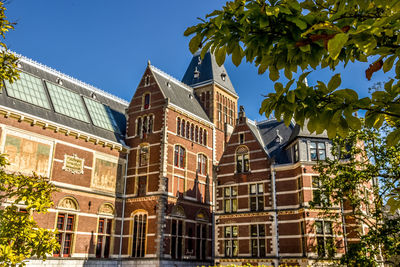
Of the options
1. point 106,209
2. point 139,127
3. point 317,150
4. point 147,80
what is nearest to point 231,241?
point 317,150

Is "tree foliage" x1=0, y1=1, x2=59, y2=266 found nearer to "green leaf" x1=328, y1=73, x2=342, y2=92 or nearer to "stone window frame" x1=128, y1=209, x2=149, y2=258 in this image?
→ "green leaf" x1=328, y1=73, x2=342, y2=92

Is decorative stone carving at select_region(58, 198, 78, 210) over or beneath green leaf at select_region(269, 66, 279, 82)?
over

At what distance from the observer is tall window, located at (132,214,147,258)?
30750 millimetres

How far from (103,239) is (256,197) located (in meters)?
13.0

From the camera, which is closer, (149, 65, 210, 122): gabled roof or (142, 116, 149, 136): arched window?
(142, 116, 149, 136): arched window

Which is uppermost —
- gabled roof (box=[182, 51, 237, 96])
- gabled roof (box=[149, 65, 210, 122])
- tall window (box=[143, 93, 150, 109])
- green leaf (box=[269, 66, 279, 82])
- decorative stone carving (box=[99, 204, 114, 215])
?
gabled roof (box=[182, 51, 237, 96])

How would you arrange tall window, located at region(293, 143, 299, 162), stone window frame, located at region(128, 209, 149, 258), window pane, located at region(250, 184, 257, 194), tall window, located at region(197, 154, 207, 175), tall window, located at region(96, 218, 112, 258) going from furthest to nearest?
tall window, located at region(197, 154, 207, 175), stone window frame, located at region(128, 209, 149, 258), tall window, located at region(96, 218, 112, 258), window pane, located at region(250, 184, 257, 194), tall window, located at region(293, 143, 299, 162)

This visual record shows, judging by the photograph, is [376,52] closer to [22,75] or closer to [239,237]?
[239,237]

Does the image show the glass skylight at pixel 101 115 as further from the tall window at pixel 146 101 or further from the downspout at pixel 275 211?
the downspout at pixel 275 211

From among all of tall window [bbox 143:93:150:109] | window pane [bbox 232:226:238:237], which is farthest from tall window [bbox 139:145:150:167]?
window pane [bbox 232:226:238:237]

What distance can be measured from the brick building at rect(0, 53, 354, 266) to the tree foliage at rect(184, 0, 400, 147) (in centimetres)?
2164

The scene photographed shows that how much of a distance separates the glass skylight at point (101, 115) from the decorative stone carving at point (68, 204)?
771 cm

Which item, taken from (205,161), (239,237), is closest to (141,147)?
(205,161)

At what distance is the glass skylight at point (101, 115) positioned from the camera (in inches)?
1335
